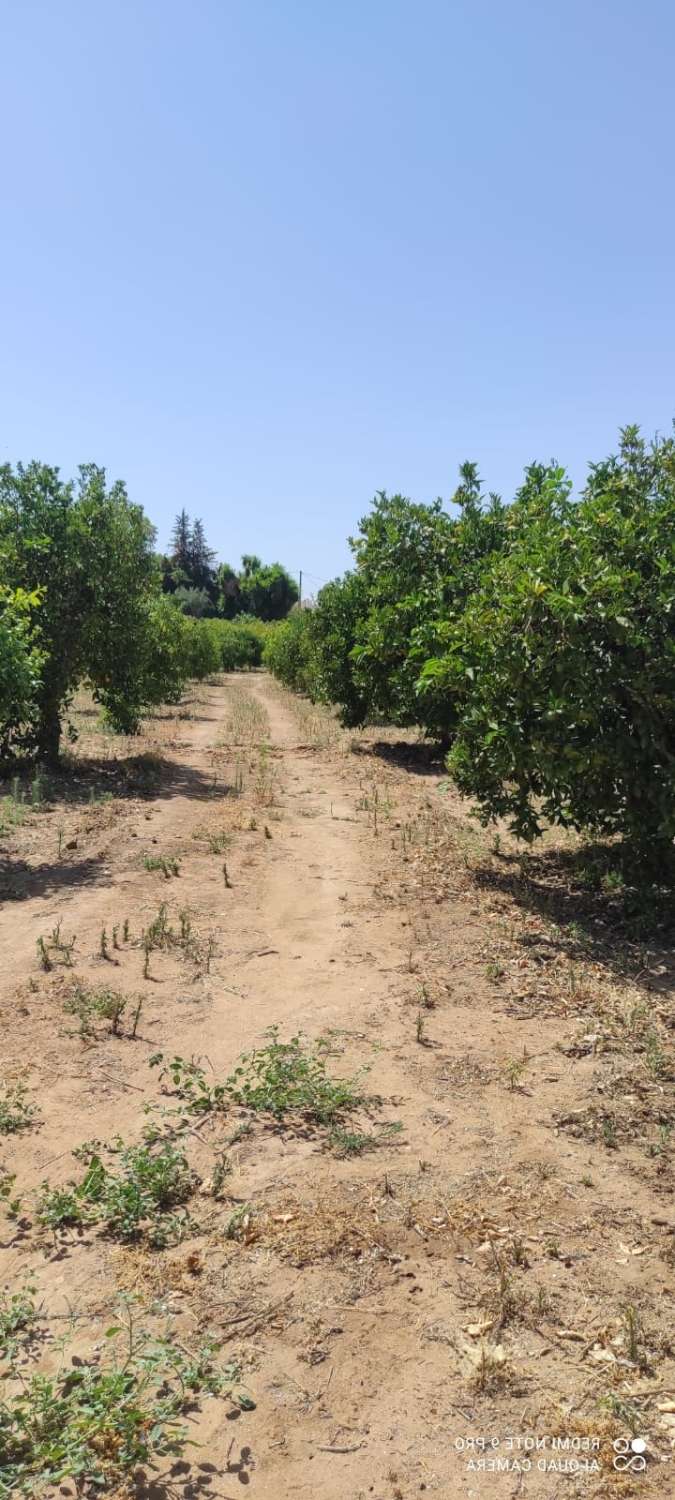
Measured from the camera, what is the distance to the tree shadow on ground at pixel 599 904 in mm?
6480

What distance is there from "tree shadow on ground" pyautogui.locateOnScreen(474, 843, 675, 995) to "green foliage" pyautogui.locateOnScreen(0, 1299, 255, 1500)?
4.05m

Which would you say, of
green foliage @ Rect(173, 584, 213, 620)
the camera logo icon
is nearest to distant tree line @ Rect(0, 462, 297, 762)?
the camera logo icon

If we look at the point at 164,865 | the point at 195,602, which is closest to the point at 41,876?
the point at 164,865

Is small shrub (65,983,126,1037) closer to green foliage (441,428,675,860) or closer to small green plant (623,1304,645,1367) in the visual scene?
small green plant (623,1304,645,1367)

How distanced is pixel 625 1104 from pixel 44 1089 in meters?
2.94

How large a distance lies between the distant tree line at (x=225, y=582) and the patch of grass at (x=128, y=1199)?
82777mm

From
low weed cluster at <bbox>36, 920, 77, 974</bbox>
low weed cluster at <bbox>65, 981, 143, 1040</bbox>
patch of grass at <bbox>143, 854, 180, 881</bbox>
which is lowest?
low weed cluster at <bbox>65, 981, 143, 1040</bbox>

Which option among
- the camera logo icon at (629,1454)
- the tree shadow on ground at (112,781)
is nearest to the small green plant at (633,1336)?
the camera logo icon at (629,1454)

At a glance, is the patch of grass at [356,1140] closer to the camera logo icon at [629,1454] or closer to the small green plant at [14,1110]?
the small green plant at [14,1110]

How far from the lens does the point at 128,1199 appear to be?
361 cm

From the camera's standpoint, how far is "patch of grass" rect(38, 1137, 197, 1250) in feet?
11.5

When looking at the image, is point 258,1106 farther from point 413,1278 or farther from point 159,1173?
point 413,1278

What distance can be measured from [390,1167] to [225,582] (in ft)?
304

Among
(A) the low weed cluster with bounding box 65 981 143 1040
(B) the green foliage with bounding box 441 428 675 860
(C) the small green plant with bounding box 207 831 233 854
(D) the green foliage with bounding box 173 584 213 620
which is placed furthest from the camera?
(D) the green foliage with bounding box 173 584 213 620
